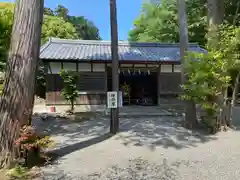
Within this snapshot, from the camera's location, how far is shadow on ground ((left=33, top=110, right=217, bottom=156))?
185 inches

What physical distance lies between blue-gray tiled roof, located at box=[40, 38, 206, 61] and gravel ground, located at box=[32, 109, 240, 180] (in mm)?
5003

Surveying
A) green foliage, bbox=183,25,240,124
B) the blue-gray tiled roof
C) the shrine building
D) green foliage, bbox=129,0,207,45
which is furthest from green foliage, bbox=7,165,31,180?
green foliage, bbox=129,0,207,45

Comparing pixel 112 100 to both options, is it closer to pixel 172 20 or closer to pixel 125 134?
pixel 125 134

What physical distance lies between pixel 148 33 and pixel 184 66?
1402cm

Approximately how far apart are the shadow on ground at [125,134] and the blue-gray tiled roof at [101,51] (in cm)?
413

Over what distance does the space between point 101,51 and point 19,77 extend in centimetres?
882

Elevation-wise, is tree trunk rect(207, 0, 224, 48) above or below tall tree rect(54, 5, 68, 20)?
below

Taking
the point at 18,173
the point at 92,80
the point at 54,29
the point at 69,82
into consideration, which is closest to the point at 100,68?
the point at 92,80

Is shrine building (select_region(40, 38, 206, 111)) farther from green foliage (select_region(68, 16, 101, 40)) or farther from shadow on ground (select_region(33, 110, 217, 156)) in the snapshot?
green foliage (select_region(68, 16, 101, 40))

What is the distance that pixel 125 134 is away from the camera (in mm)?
5492

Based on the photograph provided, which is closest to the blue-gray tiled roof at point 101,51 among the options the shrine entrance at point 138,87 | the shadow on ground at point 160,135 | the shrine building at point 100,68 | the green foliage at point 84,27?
the shrine building at point 100,68

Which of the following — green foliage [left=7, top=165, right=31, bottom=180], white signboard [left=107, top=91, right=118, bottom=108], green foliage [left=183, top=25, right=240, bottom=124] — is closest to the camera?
green foliage [left=7, top=165, right=31, bottom=180]

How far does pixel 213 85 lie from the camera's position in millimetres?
5422

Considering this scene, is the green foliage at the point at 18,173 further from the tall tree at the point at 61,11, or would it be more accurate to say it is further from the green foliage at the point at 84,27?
the tall tree at the point at 61,11
